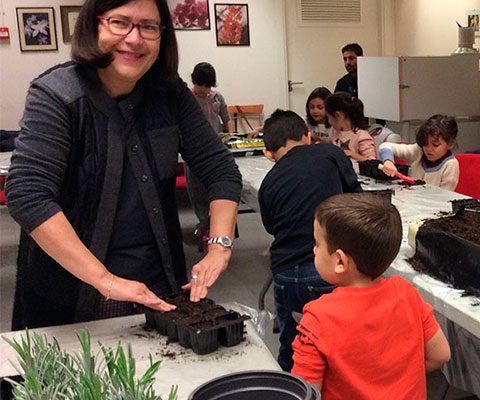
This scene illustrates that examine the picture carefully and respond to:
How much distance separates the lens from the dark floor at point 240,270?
9.61 feet

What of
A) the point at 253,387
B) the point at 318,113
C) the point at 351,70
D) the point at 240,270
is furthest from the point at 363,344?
the point at 351,70

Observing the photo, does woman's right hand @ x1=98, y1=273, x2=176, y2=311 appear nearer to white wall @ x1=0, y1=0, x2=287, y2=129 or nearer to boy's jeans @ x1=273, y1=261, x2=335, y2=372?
boy's jeans @ x1=273, y1=261, x2=335, y2=372

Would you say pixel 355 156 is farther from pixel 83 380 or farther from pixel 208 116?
pixel 83 380

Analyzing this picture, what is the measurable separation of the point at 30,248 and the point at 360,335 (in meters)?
0.71

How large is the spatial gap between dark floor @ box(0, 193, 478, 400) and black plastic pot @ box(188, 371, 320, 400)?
1.55 metres

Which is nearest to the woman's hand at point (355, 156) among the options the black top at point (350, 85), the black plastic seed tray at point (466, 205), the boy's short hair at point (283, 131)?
the boy's short hair at point (283, 131)

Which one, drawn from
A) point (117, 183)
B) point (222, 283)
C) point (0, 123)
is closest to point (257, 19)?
point (0, 123)

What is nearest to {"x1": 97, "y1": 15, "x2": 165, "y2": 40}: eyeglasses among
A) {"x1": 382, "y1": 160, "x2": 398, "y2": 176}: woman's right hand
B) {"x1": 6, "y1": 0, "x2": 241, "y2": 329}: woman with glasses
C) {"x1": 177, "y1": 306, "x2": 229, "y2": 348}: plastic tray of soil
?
{"x1": 6, "y1": 0, "x2": 241, "y2": 329}: woman with glasses

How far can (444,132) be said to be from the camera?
2795 mm

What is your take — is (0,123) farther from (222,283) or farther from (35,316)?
(35,316)

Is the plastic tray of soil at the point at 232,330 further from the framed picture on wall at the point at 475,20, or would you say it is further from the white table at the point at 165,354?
the framed picture on wall at the point at 475,20

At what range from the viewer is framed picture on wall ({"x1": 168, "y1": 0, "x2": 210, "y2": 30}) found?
21.8 ft

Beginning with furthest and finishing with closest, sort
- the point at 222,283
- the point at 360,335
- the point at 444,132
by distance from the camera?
the point at 222,283 → the point at 444,132 → the point at 360,335

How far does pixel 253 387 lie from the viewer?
76cm
